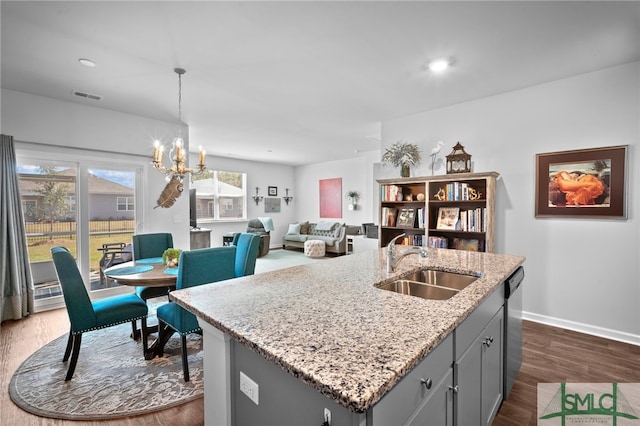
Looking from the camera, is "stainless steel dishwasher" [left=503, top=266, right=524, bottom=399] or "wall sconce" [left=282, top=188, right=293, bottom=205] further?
"wall sconce" [left=282, top=188, right=293, bottom=205]

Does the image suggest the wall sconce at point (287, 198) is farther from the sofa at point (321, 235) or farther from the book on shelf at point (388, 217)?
the book on shelf at point (388, 217)

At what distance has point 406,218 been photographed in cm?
411

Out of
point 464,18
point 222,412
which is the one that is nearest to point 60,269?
point 222,412

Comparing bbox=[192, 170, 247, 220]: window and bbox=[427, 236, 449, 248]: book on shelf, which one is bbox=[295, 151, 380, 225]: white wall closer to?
bbox=[192, 170, 247, 220]: window

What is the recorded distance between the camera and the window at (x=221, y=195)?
7.99 metres

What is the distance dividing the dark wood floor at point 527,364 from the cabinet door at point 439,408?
1.05 meters

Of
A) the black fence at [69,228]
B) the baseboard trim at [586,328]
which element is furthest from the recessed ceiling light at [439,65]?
the black fence at [69,228]

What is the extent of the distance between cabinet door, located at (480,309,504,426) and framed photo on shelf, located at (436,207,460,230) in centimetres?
199

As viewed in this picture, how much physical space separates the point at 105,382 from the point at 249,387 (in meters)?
1.92

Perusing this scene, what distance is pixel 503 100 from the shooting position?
3533 millimetres

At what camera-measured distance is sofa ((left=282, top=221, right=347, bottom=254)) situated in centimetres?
764

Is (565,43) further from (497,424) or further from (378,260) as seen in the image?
(497,424)

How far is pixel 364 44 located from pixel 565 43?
1.70 m
